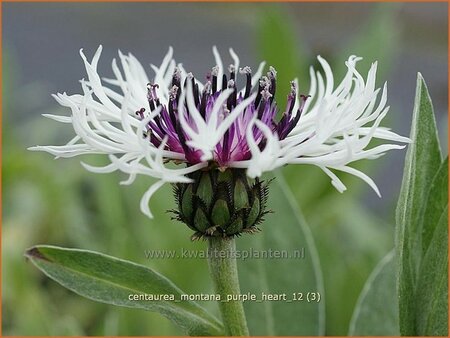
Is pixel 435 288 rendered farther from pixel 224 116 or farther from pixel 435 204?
pixel 224 116

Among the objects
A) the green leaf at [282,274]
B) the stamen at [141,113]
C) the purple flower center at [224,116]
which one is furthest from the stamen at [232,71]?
the green leaf at [282,274]

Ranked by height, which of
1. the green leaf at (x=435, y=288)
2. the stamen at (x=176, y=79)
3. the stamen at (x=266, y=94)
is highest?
the stamen at (x=176, y=79)

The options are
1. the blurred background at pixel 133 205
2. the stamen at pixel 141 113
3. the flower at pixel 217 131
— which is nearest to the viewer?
the flower at pixel 217 131

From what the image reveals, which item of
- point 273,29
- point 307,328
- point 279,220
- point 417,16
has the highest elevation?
point 417,16

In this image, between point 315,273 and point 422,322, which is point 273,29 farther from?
point 422,322

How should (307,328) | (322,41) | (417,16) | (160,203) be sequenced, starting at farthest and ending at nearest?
(417,16), (322,41), (160,203), (307,328)

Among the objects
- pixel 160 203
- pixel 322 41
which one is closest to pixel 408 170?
pixel 160 203

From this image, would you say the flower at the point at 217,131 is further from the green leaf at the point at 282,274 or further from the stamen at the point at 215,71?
the green leaf at the point at 282,274
